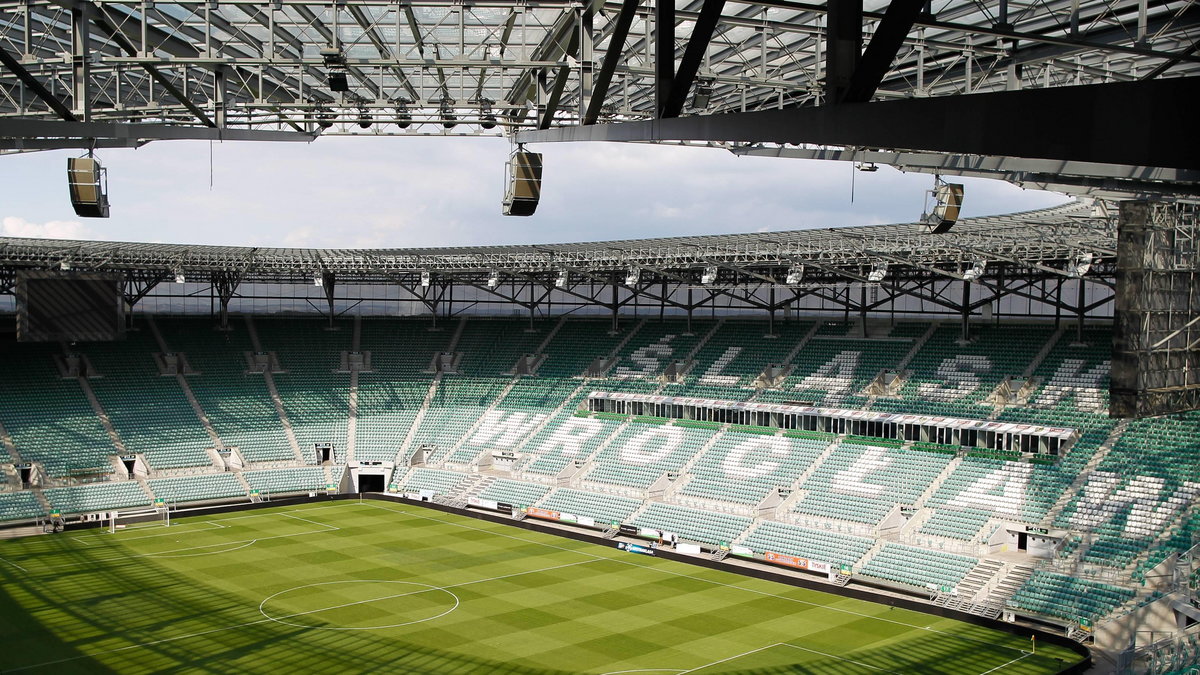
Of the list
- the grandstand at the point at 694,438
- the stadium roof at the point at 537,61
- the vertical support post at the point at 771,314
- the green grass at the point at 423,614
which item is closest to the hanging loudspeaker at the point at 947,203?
the stadium roof at the point at 537,61

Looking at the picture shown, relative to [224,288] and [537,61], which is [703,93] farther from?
[224,288]

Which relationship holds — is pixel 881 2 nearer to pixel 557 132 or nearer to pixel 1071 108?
pixel 557 132

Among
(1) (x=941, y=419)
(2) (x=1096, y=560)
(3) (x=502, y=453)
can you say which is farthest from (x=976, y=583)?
(3) (x=502, y=453)

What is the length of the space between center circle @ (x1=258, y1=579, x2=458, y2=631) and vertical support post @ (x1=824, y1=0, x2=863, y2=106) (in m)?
26.4

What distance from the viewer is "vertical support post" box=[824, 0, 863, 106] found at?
5676 mm

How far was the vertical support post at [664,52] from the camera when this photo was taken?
8.12 metres

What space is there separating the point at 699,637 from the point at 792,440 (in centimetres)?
1567

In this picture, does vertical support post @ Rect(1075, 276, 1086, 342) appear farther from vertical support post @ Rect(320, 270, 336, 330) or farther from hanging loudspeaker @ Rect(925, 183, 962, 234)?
vertical support post @ Rect(320, 270, 336, 330)

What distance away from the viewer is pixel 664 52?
26.9ft

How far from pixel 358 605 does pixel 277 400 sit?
2463 centimetres

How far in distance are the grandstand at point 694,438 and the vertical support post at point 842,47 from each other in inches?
1018

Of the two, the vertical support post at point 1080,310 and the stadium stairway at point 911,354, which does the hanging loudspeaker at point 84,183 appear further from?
the vertical support post at point 1080,310

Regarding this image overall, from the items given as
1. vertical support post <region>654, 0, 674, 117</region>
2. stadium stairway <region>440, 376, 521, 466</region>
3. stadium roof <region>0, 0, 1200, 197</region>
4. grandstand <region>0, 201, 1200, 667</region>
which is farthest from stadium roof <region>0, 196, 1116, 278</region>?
vertical support post <region>654, 0, 674, 117</region>

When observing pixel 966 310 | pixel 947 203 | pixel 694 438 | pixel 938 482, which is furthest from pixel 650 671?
pixel 966 310
